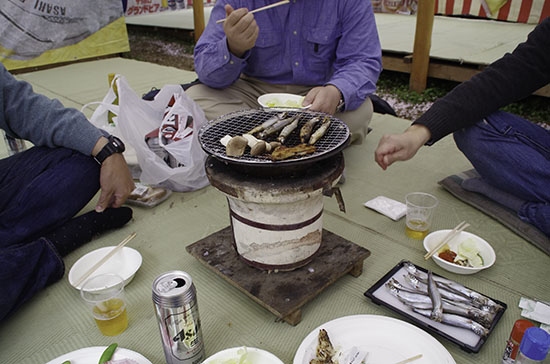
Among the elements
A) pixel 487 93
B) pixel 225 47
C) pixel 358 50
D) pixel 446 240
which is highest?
pixel 225 47

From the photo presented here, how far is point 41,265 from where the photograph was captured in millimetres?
2246

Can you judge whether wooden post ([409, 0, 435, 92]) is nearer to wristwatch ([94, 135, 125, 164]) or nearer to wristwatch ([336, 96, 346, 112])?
wristwatch ([336, 96, 346, 112])

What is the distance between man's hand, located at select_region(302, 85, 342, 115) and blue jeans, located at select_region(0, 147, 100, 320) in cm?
158

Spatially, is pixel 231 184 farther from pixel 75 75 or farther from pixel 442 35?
pixel 442 35

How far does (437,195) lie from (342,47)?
4.90ft

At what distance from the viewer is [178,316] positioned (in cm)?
161

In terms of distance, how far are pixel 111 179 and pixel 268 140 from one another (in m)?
1.14

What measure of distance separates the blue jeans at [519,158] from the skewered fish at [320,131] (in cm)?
121

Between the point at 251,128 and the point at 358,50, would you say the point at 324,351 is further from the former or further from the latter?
the point at 358,50

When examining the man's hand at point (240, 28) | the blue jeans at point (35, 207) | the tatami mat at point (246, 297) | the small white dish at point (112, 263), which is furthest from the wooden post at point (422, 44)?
the small white dish at point (112, 263)

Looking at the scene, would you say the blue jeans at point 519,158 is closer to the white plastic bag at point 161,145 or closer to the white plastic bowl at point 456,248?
the white plastic bowl at point 456,248

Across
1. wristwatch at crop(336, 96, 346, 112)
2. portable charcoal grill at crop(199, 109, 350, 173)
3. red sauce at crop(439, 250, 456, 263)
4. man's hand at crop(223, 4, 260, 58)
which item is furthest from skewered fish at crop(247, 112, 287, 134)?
red sauce at crop(439, 250, 456, 263)

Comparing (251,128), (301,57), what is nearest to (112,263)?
(251,128)

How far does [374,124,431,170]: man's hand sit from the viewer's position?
2426 mm
